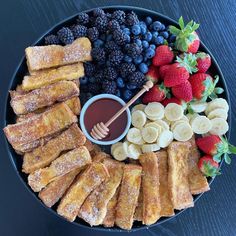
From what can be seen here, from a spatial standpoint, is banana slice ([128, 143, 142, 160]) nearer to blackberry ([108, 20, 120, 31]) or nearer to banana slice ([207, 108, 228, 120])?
banana slice ([207, 108, 228, 120])

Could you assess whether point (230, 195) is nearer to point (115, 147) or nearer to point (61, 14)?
point (115, 147)

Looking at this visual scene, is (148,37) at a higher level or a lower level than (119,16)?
lower

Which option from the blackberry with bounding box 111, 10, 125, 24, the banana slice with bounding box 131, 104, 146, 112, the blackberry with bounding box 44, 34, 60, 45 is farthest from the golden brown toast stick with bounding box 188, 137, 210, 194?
the blackberry with bounding box 44, 34, 60, 45

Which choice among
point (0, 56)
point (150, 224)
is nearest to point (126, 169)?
point (150, 224)

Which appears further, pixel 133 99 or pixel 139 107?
pixel 139 107

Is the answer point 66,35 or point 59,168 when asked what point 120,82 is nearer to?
point 66,35

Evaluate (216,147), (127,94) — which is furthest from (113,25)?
(216,147)

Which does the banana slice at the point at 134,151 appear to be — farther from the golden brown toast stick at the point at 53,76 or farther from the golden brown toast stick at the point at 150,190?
the golden brown toast stick at the point at 53,76
